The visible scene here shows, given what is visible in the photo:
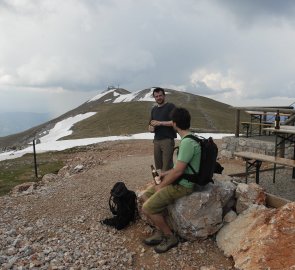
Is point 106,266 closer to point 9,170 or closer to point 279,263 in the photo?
point 279,263

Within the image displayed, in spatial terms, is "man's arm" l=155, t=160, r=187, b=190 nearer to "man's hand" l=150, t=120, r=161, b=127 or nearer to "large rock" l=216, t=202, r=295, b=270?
"large rock" l=216, t=202, r=295, b=270

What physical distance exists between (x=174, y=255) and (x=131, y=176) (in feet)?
22.1

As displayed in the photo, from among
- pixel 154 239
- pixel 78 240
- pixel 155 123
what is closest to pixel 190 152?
pixel 154 239

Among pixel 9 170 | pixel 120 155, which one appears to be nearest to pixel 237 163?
pixel 120 155

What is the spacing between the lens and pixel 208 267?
645 centimetres

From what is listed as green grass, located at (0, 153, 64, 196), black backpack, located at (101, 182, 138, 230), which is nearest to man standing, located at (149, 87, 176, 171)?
black backpack, located at (101, 182, 138, 230)

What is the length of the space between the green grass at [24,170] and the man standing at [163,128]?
28.2 feet

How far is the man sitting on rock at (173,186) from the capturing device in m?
6.61

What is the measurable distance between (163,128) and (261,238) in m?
3.65

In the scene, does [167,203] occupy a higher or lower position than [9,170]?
higher

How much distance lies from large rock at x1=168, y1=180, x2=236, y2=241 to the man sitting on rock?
0.52 ft

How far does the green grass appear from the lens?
17391 millimetres

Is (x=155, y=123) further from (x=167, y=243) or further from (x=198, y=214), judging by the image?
(x=167, y=243)

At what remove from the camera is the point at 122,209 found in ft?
26.8
